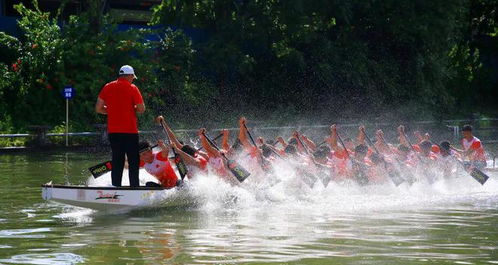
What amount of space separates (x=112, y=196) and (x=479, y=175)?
8404 millimetres

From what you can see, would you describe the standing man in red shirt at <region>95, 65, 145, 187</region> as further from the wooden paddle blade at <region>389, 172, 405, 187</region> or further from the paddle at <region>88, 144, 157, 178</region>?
the wooden paddle blade at <region>389, 172, 405, 187</region>

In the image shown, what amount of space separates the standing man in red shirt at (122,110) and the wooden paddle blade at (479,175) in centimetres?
803

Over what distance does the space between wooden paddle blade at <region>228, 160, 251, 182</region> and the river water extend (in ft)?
1.04

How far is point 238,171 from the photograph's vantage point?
54.6 ft

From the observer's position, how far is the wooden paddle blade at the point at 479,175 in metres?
20.0

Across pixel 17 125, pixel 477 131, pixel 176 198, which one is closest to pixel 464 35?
pixel 477 131

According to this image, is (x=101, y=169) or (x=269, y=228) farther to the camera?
(x=101, y=169)

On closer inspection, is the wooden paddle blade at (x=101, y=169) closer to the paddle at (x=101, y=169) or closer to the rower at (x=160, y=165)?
the paddle at (x=101, y=169)

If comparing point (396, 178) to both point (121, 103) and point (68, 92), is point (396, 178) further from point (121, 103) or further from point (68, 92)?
point (68, 92)

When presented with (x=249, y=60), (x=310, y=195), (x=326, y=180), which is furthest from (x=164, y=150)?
(x=249, y=60)

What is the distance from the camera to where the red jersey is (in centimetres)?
1477

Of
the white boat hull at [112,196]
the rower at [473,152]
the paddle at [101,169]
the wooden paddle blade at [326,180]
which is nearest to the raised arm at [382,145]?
the rower at [473,152]

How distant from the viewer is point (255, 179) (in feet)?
58.6

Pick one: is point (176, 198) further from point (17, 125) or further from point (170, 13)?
point (170, 13)
